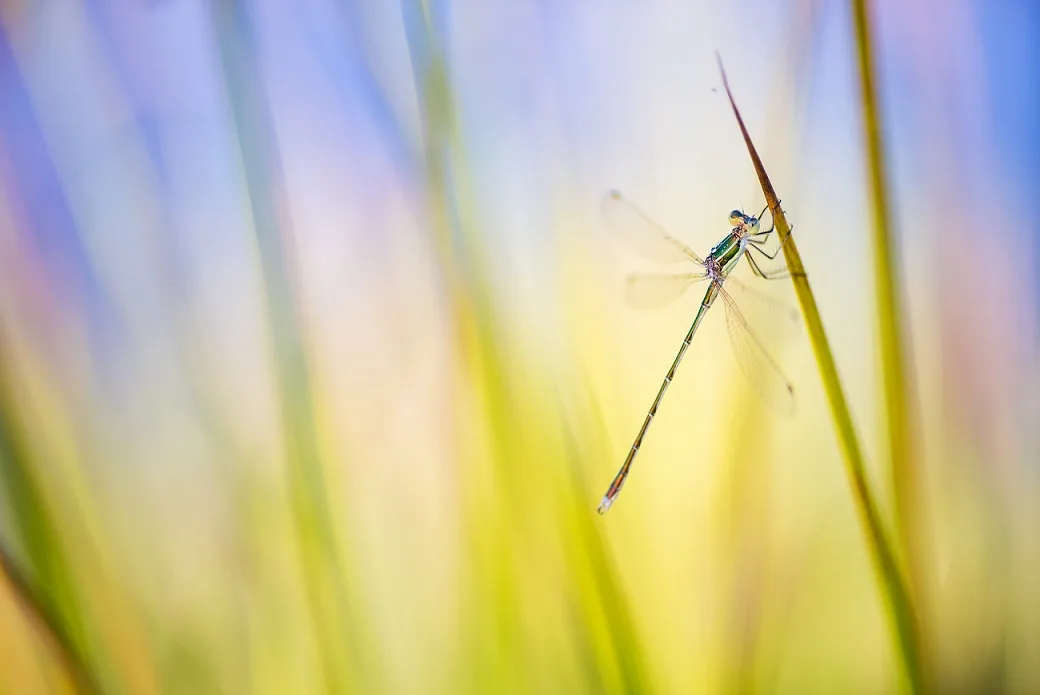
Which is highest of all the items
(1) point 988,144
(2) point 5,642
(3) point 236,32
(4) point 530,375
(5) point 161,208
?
(3) point 236,32

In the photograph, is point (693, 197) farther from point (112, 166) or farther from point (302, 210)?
point (112, 166)

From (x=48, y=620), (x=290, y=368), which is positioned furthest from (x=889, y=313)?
(x=48, y=620)

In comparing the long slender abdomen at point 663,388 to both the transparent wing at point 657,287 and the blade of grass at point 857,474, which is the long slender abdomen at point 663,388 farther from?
the blade of grass at point 857,474

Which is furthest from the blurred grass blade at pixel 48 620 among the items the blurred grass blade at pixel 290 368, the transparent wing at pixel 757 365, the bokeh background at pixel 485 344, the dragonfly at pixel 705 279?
the transparent wing at pixel 757 365

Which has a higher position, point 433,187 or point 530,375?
point 433,187

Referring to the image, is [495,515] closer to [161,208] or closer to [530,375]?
Answer: [530,375]

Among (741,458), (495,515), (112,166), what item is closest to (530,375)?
(495,515)

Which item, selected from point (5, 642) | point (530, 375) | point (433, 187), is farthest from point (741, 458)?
point (5, 642)
